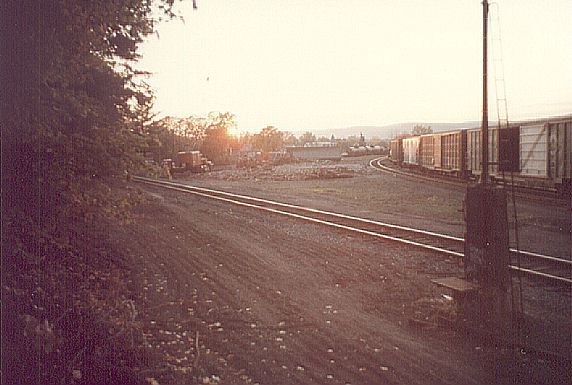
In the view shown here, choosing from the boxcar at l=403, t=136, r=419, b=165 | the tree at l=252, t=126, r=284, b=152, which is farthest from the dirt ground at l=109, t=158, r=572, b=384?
the tree at l=252, t=126, r=284, b=152

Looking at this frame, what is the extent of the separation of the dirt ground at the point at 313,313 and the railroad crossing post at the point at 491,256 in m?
0.38

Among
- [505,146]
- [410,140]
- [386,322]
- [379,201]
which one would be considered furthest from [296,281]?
[410,140]

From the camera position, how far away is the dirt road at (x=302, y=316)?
5.26 metres

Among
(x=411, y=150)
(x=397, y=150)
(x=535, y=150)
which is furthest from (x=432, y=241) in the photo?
(x=397, y=150)

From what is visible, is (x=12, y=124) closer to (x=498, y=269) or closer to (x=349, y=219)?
(x=498, y=269)

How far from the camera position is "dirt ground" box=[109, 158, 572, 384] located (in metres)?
5.29

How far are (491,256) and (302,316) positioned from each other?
98.6 inches

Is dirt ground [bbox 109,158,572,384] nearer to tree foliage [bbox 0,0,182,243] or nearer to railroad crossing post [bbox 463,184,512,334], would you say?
railroad crossing post [bbox 463,184,512,334]

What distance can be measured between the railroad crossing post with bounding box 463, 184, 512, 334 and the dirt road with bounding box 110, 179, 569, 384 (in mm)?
486

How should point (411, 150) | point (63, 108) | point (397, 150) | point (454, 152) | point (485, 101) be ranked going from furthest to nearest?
point (397, 150), point (411, 150), point (454, 152), point (63, 108), point (485, 101)

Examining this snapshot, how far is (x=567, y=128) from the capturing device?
19859mm

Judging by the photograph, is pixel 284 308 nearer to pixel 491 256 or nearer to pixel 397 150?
pixel 491 256

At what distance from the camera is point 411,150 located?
138 feet

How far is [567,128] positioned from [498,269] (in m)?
15.9
